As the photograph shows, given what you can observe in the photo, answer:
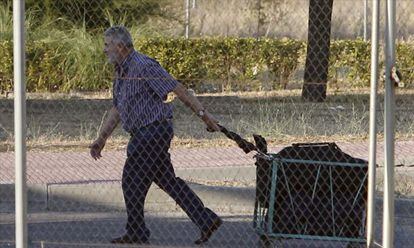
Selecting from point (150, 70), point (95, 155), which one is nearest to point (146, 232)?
point (95, 155)

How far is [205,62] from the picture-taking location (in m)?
17.4

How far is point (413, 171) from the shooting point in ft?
33.3

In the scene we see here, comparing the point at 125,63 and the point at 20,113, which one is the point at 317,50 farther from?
the point at 20,113

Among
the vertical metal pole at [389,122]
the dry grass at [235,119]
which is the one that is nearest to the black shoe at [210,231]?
the vertical metal pole at [389,122]

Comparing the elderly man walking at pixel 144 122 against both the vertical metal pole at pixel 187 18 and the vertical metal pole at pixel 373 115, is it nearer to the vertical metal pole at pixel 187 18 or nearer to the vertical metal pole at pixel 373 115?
the vertical metal pole at pixel 373 115

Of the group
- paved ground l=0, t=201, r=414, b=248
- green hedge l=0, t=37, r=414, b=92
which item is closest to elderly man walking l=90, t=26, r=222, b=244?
paved ground l=0, t=201, r=414, b=248

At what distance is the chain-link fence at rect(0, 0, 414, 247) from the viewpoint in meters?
7.22

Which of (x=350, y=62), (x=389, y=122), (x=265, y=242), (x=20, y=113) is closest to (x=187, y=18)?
(x=350, y=62)

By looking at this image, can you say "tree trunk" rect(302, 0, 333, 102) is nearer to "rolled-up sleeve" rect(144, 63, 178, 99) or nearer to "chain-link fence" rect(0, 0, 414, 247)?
"chain-link fence" rect(0, 0, 414, 247)

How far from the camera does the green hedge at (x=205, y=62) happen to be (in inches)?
629

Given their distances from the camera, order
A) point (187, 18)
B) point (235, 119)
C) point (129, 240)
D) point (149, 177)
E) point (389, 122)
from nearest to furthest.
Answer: point (389, 122), point (149, 177), point (129, 240), point (235, 119), point (187, 18)

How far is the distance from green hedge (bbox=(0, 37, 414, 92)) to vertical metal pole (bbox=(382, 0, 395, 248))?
9.03 meters

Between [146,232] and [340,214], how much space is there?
1.42 m

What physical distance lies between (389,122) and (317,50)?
8.99m
